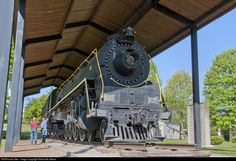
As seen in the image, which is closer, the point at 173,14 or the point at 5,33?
the point at 5,33

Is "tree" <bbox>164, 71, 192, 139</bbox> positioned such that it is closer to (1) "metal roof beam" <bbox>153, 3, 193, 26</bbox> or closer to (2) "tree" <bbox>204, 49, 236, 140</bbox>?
(2) "tree" <bbox>204, 49, 236, 140</bbox>

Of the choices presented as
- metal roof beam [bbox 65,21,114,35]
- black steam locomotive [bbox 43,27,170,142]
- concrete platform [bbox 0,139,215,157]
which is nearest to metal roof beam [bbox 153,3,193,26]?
black steam locomotive [bbox 43,27,170,142]

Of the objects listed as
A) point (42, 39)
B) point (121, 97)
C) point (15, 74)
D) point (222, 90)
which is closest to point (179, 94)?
point (222, 90)

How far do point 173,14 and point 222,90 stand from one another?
2318cm

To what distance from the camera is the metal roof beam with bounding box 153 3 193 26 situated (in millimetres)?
13487

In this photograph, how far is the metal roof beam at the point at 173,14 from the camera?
531 inches

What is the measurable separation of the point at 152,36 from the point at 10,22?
10411mm

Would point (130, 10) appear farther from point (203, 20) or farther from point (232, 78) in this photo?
point (232, 78)

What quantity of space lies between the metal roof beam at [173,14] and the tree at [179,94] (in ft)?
107

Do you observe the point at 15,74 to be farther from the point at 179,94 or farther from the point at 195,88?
the point at 179,94

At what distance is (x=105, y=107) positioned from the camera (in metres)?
10.1

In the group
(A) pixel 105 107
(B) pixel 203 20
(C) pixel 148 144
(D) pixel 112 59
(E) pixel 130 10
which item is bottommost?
(C) pixel 148 144

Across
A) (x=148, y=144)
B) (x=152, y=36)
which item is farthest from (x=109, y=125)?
(x=152, y=36)

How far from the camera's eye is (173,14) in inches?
542
